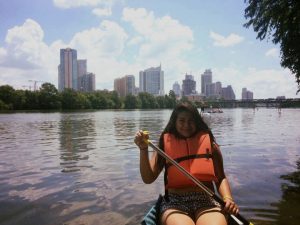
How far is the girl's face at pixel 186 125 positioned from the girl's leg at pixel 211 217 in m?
1.05

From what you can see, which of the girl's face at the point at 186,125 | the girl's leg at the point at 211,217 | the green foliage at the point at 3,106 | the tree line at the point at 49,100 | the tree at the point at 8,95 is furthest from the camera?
the tree line at the point at 49,100

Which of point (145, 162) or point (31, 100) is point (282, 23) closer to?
point (145, 162)

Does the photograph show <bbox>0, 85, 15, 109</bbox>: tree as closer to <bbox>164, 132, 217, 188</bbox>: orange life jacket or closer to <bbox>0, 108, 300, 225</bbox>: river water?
<bbox>0, 108, 300, 225</bbox>: river water

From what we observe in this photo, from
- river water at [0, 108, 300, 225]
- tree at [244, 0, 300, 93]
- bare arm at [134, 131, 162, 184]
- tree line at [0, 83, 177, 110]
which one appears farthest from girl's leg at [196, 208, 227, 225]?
tree line at [0, 83, 177, 110]

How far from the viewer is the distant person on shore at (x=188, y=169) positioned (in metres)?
4.35

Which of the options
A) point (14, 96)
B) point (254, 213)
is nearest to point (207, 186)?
point (254, 213)

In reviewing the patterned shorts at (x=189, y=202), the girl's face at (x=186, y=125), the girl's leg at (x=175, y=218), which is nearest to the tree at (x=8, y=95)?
the girl's face at (x=186, y=125)

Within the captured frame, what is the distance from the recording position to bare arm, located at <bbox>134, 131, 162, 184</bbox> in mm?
4617

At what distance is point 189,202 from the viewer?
180 inches

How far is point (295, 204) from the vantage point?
8.70 metres

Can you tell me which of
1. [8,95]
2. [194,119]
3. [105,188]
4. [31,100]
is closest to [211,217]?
[194,119]

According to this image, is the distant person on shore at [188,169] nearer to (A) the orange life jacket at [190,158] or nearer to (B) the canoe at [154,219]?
(A) the orange life jacket at [190,158]

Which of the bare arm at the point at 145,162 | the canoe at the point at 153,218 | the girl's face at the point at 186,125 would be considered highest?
the girl's face at the point at 186,125

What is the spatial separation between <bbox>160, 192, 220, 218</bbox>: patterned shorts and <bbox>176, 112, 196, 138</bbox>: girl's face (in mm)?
787
